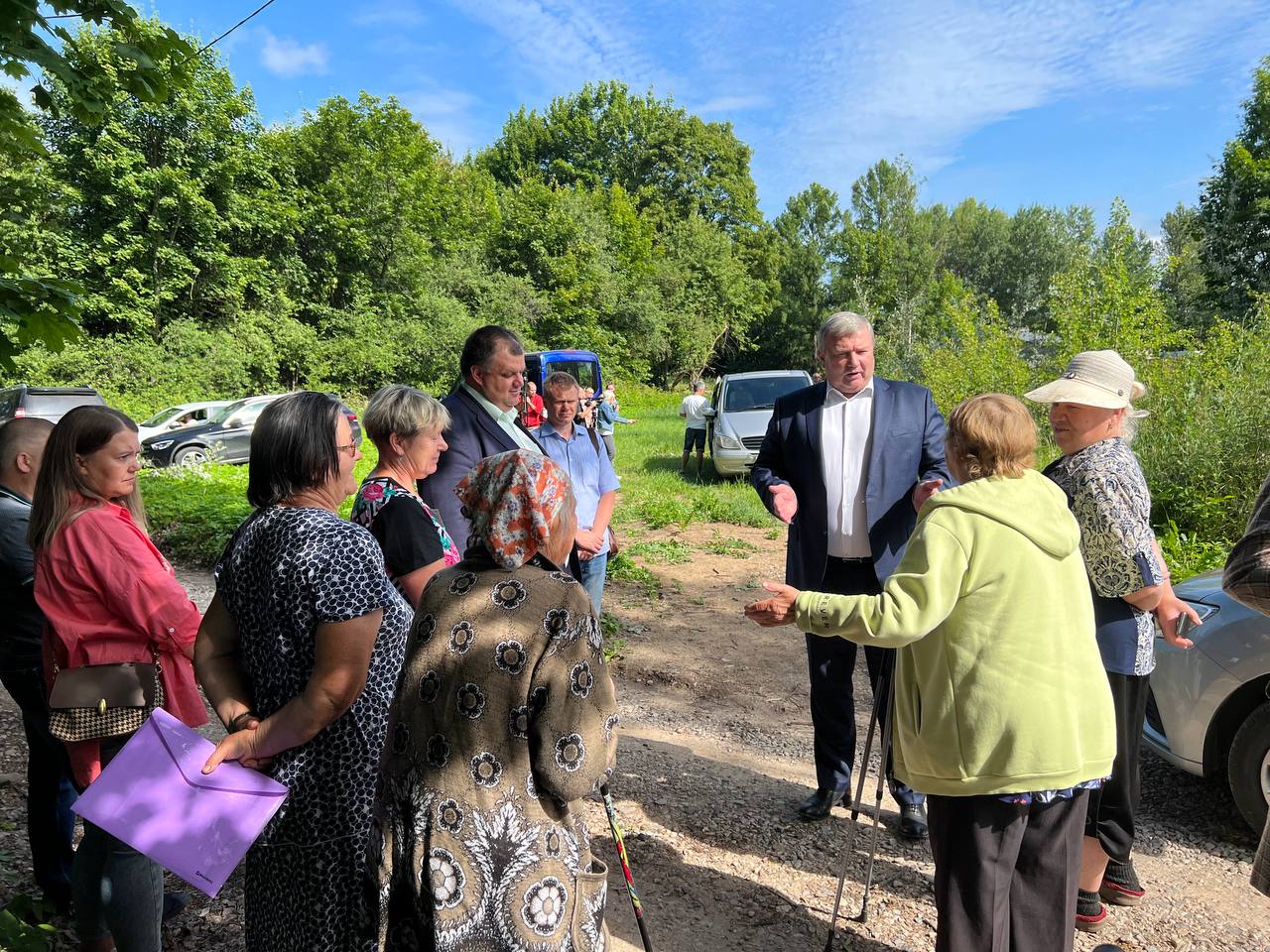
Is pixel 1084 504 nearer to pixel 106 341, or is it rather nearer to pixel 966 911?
pixel 966 911

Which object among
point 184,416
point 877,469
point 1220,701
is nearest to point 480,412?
point 877,469

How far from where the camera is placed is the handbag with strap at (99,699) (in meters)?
2.36

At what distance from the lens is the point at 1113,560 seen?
8.66 ft

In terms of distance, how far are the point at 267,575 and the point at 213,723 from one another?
3663 mm

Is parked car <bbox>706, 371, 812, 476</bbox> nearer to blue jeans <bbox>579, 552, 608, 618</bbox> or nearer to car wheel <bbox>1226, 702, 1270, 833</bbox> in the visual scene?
blue jeans <bbox>579, 552, 608, 618</bbox>

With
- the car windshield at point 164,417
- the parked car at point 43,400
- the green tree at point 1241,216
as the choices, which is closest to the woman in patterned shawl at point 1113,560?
the parked car at point 43,400

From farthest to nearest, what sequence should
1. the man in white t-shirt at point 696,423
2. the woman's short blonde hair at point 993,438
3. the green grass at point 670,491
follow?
the man in white t-shirt at point 696,423 < the green grass at point 670,491 < the woman's short blonde hair at point 993,438

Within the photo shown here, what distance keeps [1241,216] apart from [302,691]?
3305cm

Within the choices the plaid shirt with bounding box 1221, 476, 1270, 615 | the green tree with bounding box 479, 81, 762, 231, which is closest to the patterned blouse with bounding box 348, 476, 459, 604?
the plaid shirt with bounding box 1221, 476, 1270, 615

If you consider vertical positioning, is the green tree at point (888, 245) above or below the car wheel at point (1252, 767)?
above

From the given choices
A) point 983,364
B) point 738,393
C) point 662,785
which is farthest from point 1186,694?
point 738,393

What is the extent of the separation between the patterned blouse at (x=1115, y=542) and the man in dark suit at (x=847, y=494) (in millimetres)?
803

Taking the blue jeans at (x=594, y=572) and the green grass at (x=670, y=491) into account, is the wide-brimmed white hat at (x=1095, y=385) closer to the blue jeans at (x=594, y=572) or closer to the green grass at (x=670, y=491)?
the blue jeans at (x=594, y=572)

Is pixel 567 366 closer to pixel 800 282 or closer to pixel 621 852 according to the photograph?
pixel 621 852
